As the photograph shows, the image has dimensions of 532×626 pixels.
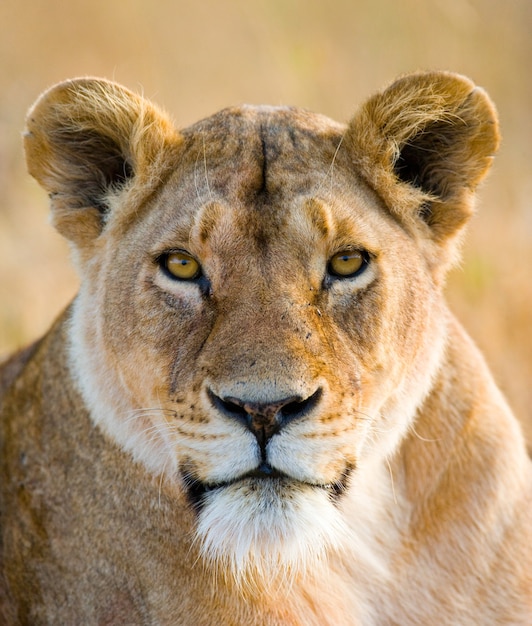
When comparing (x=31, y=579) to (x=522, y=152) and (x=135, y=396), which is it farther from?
(x=522, y=152)

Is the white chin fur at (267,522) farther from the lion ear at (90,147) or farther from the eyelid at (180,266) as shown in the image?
the lion ear at (90,147)

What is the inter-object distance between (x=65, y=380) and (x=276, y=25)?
592 cm

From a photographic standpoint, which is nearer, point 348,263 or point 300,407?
point 300,407

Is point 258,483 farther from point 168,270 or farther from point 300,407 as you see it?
point 168,270

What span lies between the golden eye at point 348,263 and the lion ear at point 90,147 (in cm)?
71

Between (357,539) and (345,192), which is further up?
(345,192)

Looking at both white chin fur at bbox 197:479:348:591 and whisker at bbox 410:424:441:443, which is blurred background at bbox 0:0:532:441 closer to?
whisker at bbox 410:424:441:443

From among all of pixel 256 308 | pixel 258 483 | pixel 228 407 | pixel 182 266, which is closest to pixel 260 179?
pixel 182 266

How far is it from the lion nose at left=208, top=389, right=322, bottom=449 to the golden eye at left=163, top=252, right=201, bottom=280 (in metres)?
0.53

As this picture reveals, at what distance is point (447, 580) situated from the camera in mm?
3514

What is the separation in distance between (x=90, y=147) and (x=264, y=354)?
1.20 m

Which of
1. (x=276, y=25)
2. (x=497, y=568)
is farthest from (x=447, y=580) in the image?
(x=276, y=25)

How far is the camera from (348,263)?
313cm

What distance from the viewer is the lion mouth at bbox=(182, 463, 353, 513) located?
276 cm
